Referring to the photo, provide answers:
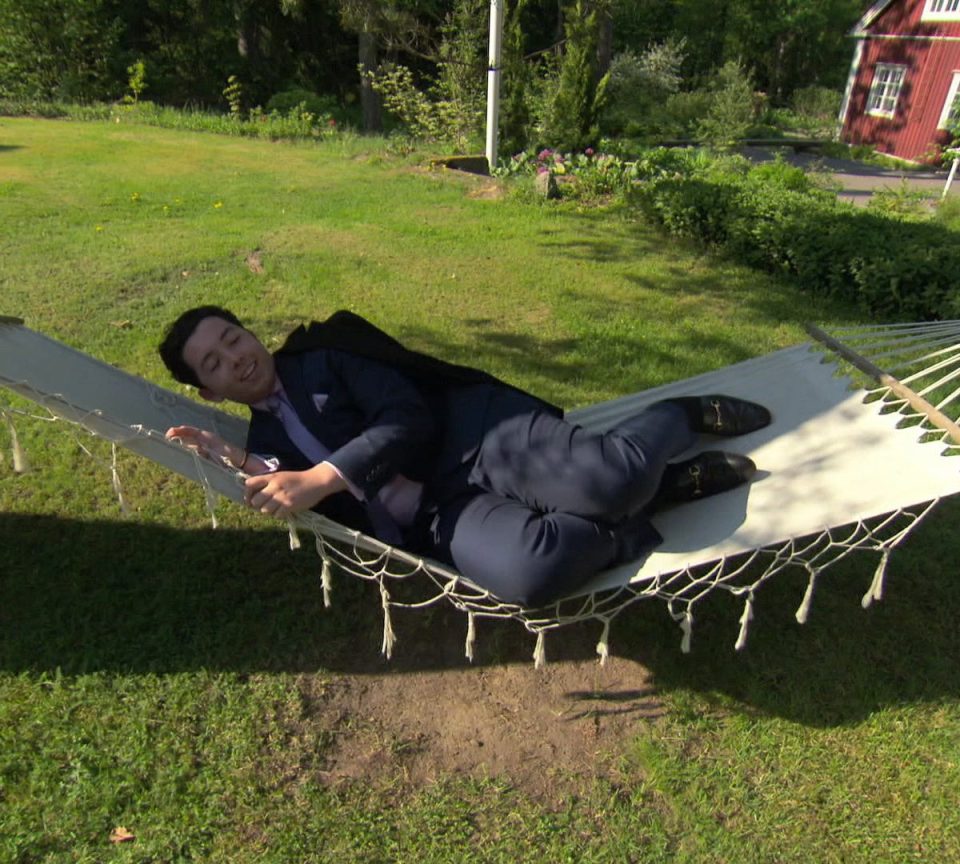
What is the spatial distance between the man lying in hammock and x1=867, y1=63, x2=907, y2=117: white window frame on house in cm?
1844

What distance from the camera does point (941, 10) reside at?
1588 centimetres

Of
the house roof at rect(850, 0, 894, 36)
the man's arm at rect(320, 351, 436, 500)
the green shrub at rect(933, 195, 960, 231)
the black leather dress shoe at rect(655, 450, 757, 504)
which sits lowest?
the green shrub at rect(933, 195, 960, 231)

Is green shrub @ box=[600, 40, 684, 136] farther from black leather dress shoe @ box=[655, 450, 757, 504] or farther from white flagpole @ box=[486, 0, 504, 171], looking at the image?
black leather dress shoe @ box=[655, 450, 757, 504]

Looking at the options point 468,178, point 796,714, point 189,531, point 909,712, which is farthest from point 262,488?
point 468,178

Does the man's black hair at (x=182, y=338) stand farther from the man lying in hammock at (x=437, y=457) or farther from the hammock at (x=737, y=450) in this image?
the hammock at (x=737, y=450)

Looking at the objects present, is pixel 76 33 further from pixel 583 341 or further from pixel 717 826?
pixel 717 826

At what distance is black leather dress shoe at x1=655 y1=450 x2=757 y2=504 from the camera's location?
2.35 m

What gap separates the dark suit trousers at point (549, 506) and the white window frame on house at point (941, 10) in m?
18.1

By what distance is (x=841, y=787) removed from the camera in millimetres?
2061

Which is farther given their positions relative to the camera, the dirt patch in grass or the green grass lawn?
the dirt patch in grass

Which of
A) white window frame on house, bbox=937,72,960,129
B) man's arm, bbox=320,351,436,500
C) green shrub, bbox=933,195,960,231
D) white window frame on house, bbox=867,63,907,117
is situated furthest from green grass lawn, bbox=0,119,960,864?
white window frame on house, bbox=867,63,907,117

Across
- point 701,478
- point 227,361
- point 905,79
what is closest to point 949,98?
point 905,79

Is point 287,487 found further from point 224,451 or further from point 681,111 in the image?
point 681,111

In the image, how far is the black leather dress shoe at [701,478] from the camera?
2.35 metres
